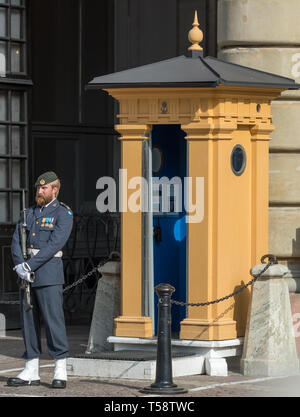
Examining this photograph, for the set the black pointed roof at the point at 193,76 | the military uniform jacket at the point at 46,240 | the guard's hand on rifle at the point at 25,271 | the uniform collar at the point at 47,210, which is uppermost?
the black pointed roof at the point at 193,76

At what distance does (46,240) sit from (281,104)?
3.35 metres

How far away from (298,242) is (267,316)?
5.90 ft

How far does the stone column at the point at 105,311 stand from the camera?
1206 centimetres

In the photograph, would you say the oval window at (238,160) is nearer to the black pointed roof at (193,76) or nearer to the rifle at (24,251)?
the black pointed roof at (193,76)

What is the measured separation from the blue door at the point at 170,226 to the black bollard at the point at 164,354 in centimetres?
188

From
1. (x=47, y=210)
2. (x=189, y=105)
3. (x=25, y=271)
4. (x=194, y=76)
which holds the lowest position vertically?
(x=25, y=271)

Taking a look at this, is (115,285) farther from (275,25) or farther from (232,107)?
(275,25)

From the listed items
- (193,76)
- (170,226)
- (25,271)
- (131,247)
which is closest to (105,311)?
(131,247)

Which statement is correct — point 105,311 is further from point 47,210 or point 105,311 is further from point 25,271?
point 25,271

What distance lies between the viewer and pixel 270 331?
11.2m

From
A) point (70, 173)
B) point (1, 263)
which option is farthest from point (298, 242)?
point (70, 173)

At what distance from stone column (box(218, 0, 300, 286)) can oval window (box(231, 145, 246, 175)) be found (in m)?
1.16

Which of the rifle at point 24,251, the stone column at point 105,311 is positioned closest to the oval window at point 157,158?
the stone column at point 105,311

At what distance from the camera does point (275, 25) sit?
12781mm
